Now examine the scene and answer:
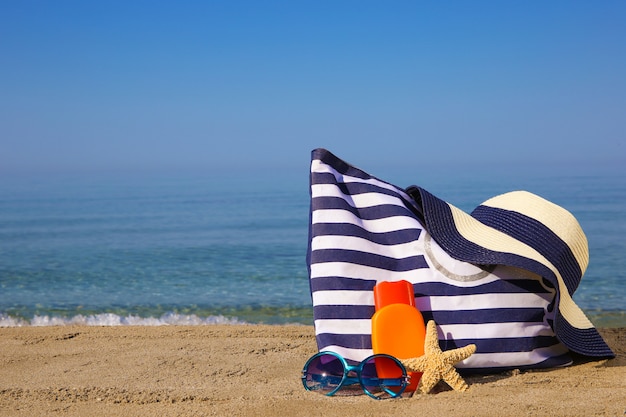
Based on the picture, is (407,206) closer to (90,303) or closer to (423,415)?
(423,415)

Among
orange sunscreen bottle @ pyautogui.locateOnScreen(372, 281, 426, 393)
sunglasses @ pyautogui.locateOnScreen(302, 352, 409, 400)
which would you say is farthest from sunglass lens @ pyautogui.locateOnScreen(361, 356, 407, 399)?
orange sunscreen bottle @ pyautogui.locateOnScreen(372, 281, 426, 393)

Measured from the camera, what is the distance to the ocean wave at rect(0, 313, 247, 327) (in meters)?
7.34

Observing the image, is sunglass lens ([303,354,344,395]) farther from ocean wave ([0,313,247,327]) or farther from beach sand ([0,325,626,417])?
A: ocean wave ([0,313,247,327])

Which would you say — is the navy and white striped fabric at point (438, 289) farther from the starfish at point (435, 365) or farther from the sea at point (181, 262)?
the sea at point (181, 262)

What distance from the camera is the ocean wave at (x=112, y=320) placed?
734cm

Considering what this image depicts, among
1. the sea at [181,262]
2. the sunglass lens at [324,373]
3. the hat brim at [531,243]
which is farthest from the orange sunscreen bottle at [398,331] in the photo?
the sea at [181,262]

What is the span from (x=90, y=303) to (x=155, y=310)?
109 centimetres

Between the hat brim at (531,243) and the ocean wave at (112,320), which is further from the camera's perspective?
the ocean wave at (112,320)

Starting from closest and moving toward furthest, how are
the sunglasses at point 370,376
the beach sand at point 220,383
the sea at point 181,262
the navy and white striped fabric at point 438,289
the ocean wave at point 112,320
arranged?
the beach sand at point 220,383 → the sunglasses at point 370,376 → the navy and white striped fabric at point 438,289 → the ocean wave at point 112,320 → the sea at point 181,262

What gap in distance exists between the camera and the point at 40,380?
12.5ft

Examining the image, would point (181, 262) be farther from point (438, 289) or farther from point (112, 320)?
point (438, 289)

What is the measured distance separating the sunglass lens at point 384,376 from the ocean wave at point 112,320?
4329mm

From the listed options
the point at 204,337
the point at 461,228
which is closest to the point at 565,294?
the point at 461,228

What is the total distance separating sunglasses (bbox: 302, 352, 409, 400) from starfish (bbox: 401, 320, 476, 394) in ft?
0.25
